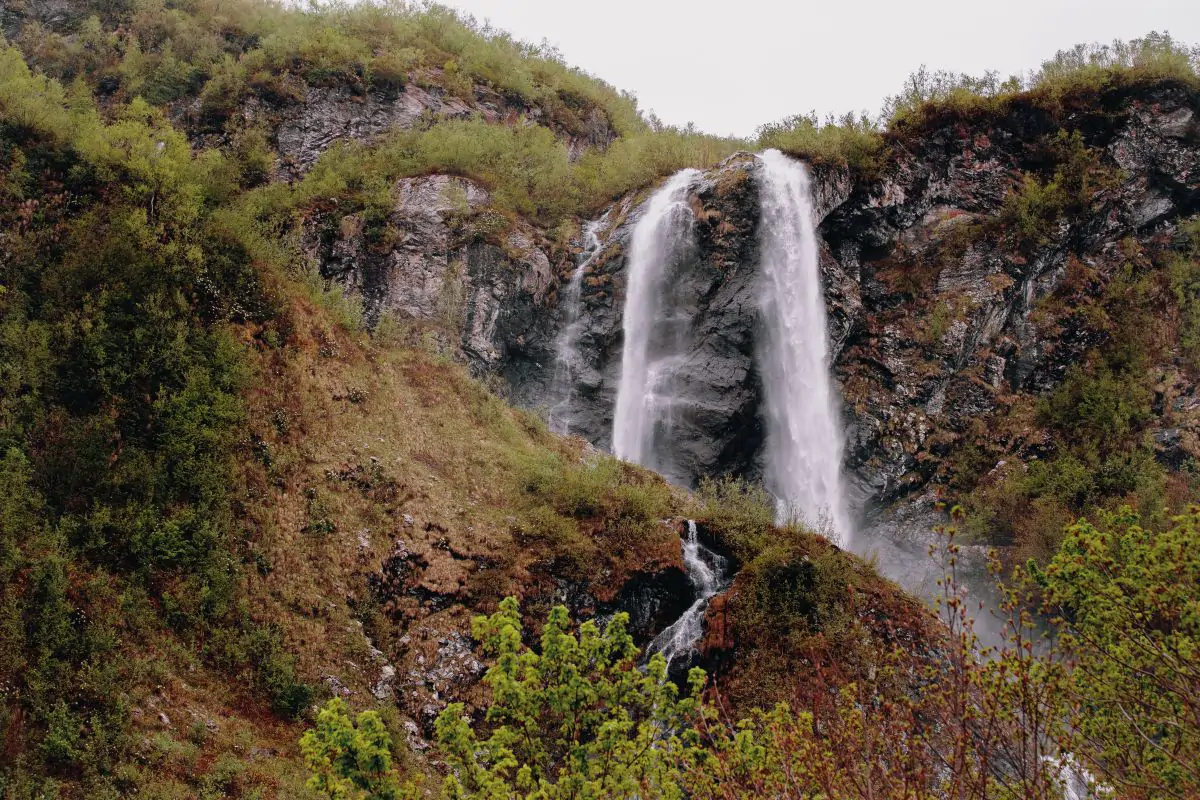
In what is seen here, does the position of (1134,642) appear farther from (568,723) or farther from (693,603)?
(693,603)

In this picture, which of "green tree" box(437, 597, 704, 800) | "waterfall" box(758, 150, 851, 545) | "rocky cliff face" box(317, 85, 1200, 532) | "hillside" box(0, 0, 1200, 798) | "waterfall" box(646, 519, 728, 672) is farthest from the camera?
"waterfall" box(758, 150, 851, 545)

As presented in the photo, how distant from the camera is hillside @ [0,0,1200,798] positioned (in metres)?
11.7

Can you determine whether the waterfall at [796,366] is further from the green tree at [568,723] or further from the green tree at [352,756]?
the green tree at [352,756]

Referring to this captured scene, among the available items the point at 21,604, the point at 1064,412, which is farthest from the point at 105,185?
the point at 1064,412

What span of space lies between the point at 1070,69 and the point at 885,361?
1593 cm

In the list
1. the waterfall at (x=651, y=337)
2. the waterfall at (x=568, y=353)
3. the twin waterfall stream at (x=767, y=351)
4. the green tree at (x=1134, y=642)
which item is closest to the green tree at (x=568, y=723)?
the green tree at (x=1134, y=642)

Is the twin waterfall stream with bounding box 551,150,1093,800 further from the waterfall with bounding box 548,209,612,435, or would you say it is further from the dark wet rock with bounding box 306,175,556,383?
the dark wet rock with bounding box 306,175,556,383

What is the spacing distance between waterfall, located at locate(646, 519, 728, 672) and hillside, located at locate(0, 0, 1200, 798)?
282 mm

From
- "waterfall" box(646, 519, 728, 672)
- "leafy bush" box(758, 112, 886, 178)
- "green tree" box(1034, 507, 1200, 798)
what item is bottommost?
"waterfall" box(646, 519, 728, 672)

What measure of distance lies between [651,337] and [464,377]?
27.4ft

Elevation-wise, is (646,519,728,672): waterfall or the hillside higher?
the hillside

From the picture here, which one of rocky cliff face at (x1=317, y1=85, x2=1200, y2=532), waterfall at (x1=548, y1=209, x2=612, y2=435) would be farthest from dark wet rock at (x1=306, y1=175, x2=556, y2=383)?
waterfall at (x1=548, y1=209, x2=612, y2=435)

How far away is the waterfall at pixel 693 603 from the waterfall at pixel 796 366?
8777 millimetres

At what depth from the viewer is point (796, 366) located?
26938mm
